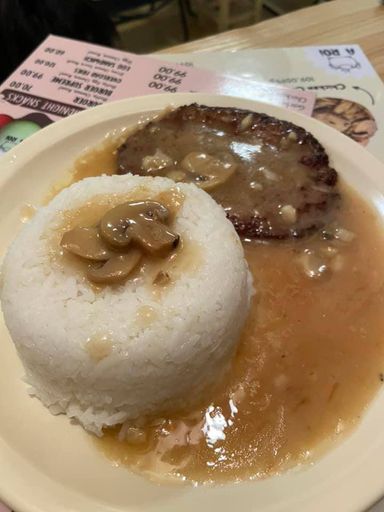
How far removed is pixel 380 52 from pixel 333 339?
180 centimetres

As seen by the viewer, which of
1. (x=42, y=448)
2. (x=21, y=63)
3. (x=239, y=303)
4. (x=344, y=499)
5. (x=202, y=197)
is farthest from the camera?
(x=21, y=63)

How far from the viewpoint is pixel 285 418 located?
1344 mm

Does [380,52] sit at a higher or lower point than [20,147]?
lower

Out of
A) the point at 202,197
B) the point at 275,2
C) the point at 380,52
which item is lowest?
the point at 275,2

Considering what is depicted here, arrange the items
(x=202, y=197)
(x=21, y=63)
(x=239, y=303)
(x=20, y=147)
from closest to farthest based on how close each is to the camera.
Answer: (x=239, y=303) < (x=202, y=197) < (x=20, y=147) < (x=21, y=63)

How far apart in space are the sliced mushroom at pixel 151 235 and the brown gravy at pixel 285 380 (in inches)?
14.5

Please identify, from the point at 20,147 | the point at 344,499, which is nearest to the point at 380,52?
the point at 20,147

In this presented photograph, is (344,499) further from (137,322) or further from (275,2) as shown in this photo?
(275,2)

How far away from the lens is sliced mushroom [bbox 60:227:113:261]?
1317 millimetres

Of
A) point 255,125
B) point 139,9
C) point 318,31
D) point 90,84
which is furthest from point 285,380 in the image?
point 139,9

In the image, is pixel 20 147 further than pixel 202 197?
Yes

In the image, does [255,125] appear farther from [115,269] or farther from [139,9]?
[139,9]

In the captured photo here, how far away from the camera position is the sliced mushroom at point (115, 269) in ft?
4.27

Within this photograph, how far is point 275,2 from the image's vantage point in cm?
461
